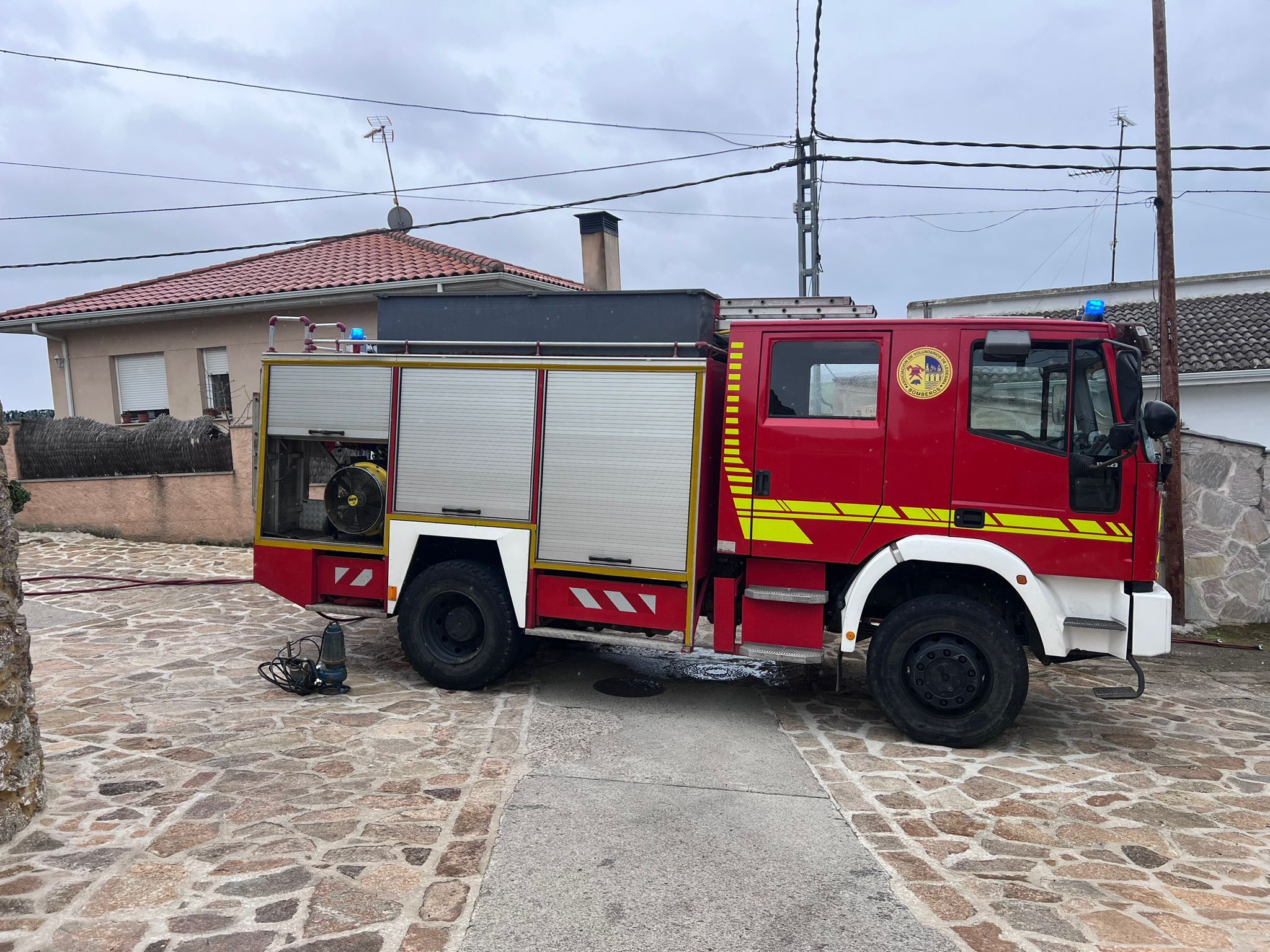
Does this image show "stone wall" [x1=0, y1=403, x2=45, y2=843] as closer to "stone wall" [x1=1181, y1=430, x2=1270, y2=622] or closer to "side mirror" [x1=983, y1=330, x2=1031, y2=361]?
"side mirror" [x1=983, y1=330, x2=1031, y2=361]

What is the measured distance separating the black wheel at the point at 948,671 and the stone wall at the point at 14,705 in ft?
16.3

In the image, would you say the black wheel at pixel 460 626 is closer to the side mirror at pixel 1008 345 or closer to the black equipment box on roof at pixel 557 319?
the black equipment box on roof at pixel 557 319

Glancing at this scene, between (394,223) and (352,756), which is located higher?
(394,223)

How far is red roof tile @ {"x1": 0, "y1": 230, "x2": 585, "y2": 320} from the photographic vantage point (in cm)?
1463

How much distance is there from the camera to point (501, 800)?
16.5 feet

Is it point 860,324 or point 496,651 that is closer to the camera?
point 860,324

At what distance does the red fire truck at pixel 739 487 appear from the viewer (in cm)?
583

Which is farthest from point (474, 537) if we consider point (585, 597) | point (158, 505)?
point (158, 505)

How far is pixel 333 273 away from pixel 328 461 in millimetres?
8399

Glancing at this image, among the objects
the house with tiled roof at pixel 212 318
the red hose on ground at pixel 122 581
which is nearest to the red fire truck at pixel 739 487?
the red hose on ground at pixel 122 581

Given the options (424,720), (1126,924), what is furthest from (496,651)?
(1126,924)

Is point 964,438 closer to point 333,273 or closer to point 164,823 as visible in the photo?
point 164,823

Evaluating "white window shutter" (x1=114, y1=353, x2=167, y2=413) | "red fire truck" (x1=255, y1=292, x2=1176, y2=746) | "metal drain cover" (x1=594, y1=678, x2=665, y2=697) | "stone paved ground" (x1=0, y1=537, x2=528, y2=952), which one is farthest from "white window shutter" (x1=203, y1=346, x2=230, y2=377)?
"metal drain cover" (x1=594, y1=678, x2=665, y2=697)

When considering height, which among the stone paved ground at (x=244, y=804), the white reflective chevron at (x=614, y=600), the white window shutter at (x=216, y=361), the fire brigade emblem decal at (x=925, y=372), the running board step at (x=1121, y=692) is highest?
the white window shutter at (x=216, y=361)
